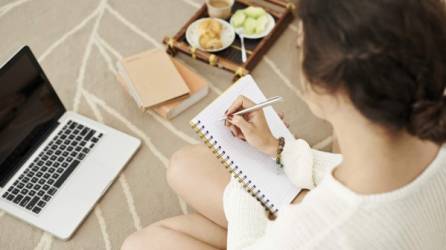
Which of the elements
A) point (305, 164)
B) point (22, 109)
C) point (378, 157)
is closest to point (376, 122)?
point (378, 157)

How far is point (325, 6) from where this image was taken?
2.00 feet

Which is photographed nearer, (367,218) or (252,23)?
(367,218)

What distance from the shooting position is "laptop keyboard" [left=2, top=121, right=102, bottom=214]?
1311 millimetres

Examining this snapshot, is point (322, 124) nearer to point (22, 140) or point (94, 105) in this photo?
point (94, 105)

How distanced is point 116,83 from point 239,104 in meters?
0.71

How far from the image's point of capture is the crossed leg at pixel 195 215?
107cm

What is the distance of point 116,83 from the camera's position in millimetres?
1691

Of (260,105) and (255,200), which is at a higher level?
(260,105)

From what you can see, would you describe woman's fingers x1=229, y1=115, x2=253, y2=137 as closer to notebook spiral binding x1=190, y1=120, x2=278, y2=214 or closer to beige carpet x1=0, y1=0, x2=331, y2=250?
notebook spiral binding x1=190, y1=120, x2=278, y2=214

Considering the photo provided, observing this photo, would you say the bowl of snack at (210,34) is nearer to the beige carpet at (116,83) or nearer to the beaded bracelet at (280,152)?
the beige carpet at (116,83)

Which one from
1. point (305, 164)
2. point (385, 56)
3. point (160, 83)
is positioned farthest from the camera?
point (160, 83)

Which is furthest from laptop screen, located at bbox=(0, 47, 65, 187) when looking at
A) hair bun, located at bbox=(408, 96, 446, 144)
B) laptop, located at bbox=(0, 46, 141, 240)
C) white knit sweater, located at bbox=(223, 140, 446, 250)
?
hair bun, located at bbox=(408, 96, 446, 144)

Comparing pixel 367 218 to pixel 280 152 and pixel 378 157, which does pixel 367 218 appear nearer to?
pixel 378 157

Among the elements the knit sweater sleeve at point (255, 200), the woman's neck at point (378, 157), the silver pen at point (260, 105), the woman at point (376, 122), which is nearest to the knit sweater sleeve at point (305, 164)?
the knit sweater sleeve at point (255, 200)
